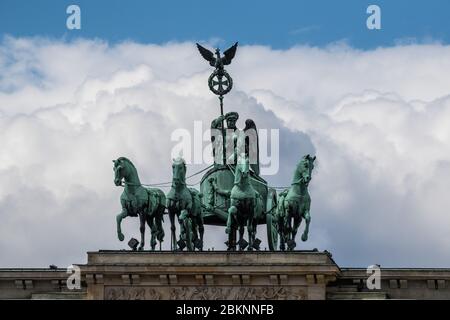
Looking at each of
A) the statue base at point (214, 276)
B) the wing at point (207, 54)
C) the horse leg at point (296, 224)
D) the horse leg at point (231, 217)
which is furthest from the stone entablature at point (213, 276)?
the wing at point (207, 54)

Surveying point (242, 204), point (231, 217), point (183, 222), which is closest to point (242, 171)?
point (242, 204)

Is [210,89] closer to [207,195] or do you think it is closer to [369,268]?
[207,195]

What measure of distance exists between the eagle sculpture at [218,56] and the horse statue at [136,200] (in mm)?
6840

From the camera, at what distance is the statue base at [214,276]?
7450 cm

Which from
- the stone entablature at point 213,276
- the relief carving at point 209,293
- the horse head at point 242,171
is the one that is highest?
the horse head at point 242,171

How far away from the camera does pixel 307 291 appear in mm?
74500

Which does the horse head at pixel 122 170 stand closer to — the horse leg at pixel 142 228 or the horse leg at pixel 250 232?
the horse leg at pixel 142 228

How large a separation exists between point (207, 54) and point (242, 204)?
330 inches

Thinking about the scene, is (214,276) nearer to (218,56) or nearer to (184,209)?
(184,209)

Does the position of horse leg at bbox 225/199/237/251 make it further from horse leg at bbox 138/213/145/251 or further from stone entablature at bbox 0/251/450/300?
horse leg at bbox 138/213/145/251

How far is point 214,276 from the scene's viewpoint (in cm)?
7481
